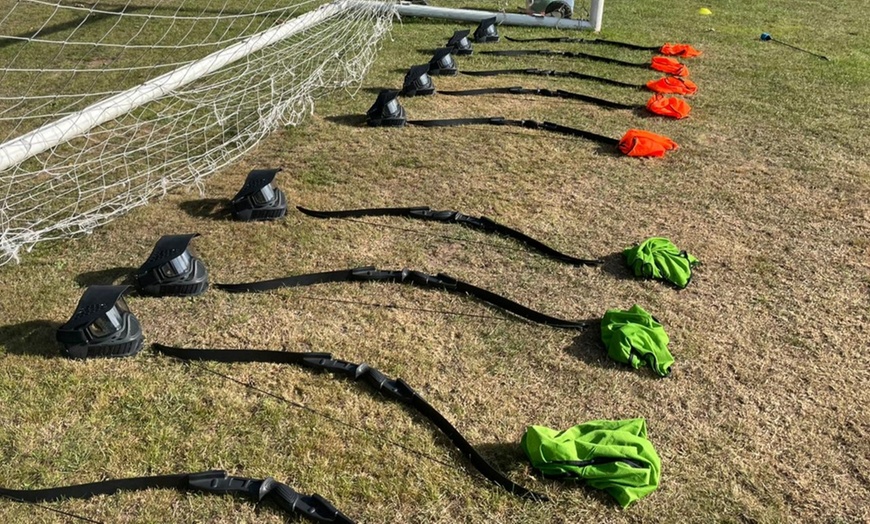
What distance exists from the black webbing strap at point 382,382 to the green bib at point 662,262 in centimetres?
179

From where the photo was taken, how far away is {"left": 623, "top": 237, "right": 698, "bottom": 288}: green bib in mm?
4016

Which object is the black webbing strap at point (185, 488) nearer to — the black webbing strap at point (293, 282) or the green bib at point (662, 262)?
the black webbing strap at point (293, 282)

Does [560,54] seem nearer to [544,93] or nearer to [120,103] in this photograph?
[544,93]

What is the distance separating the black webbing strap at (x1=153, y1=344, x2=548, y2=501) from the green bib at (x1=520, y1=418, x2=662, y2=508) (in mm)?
166

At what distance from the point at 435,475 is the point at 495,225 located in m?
2.18

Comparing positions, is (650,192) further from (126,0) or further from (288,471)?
(126,0)

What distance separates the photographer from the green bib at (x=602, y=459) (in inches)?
105

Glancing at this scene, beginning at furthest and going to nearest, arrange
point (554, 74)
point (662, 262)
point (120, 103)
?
1. point (554, 74)
2. point (120, 103)
3. point (662, 262)

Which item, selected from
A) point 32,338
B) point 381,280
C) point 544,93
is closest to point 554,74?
point 544,93

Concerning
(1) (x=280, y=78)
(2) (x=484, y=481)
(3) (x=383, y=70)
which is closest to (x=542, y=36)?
(3) (x=383, y=70)

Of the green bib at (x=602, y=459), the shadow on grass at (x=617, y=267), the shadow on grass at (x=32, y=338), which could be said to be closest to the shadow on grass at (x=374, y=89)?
the shadow on grass at (x=617, y=267)

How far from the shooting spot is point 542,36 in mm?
9492

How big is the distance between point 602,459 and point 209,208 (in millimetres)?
3644

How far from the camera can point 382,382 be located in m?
3.21
